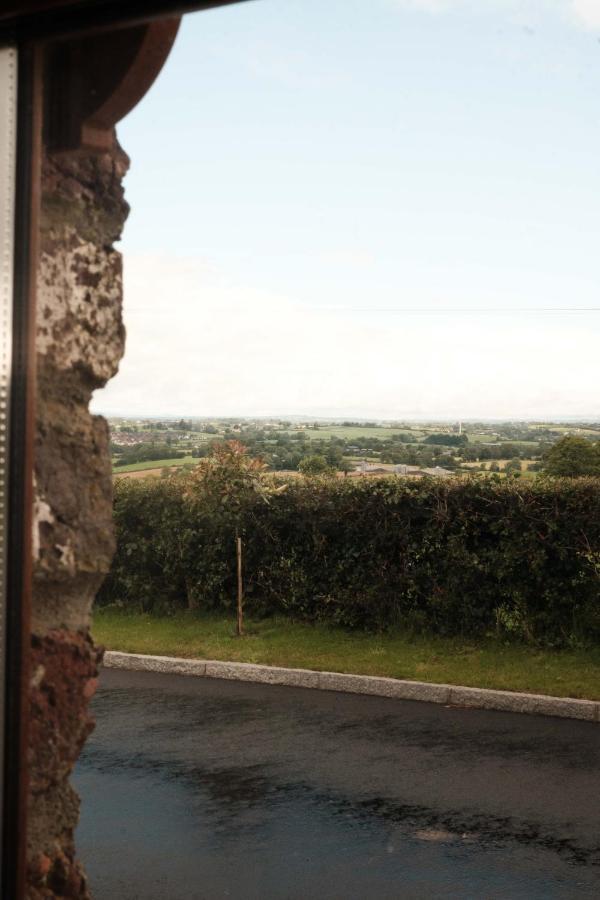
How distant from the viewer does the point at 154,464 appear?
14.0 meters

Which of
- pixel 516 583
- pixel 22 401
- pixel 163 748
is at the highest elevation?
pixel 22 401

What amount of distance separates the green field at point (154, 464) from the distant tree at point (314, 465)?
1.30 metres

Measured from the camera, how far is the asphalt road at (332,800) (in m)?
5.24

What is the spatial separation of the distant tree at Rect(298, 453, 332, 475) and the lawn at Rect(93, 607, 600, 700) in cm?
178

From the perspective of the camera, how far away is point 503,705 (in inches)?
337

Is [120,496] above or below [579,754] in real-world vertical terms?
above

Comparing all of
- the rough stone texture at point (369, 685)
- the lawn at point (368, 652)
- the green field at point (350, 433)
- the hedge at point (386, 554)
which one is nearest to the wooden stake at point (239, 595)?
the lawn at point (368, 652)

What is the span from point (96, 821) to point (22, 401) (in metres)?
4.01

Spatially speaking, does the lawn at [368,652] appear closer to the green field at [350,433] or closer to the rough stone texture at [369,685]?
the rough stone texture at [369,685]

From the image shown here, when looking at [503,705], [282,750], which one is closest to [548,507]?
[503,705]

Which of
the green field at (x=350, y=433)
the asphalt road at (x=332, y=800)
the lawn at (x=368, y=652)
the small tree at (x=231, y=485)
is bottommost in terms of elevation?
the asphalt road at (x=332, y=800)

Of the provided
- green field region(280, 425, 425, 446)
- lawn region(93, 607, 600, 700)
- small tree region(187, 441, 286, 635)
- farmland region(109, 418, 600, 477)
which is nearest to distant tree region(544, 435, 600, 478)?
farmland region(109, 418, 600, 477)

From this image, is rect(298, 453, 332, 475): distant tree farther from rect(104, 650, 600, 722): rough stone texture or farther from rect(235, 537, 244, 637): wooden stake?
rect(104, 650, 600, 722): rough stone texture

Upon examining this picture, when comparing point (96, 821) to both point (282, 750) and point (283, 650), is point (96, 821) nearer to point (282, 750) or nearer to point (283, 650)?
point (282, 750)
